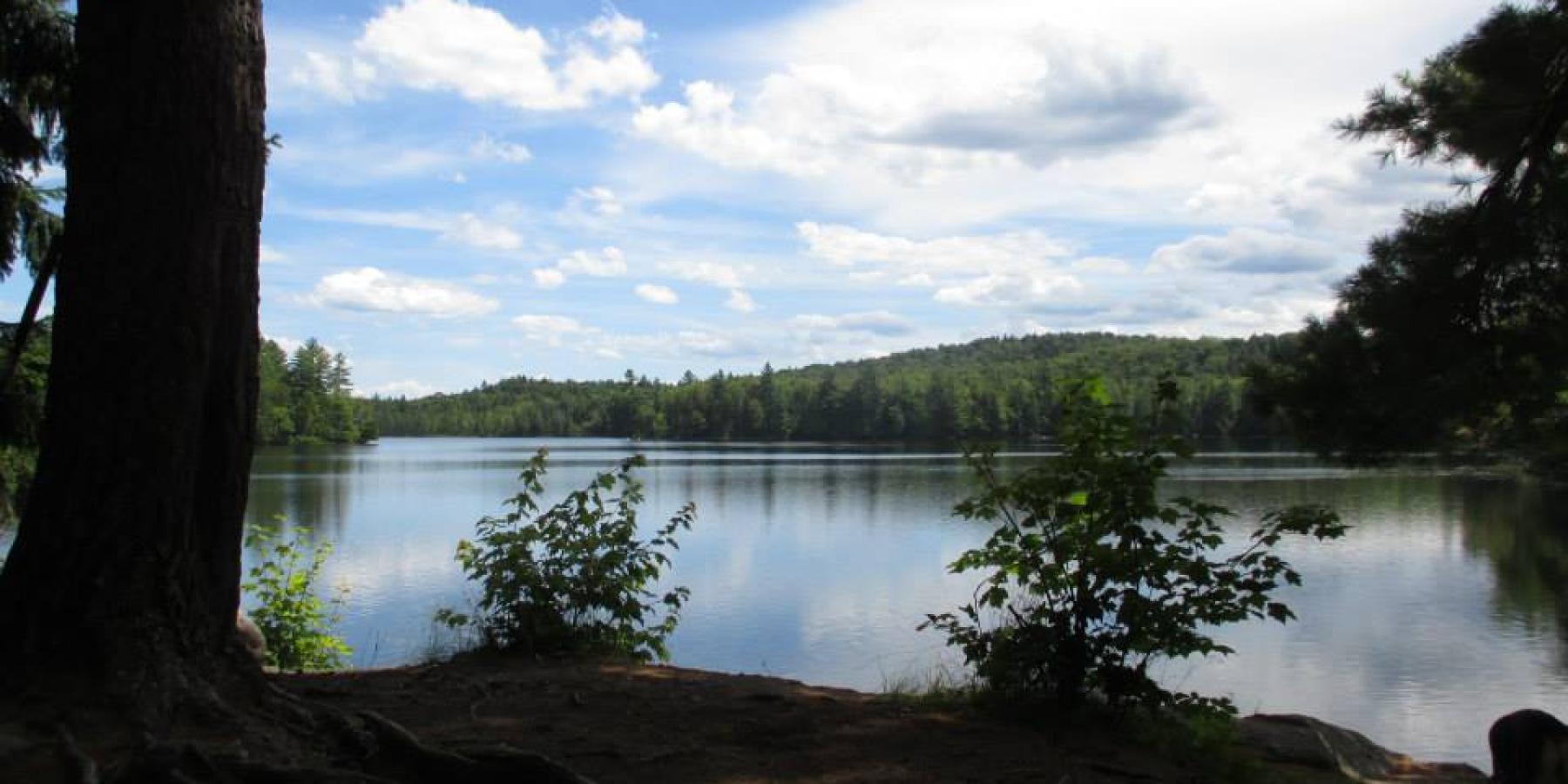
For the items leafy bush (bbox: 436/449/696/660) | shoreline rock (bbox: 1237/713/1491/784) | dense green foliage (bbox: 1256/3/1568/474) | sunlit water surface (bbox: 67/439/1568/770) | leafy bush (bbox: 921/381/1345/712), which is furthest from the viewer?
sunlit water surface (bbox: 67/439/1568/770)

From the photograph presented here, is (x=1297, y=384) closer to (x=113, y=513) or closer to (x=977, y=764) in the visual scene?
(x=977, y=764)

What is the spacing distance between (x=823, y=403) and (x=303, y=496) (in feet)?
276

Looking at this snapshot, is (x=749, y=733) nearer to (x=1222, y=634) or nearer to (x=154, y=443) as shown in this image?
(x=154, y=443)

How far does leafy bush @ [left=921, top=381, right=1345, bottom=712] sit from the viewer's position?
4.51 metres

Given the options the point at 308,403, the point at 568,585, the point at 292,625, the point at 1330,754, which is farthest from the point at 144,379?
the point at 308,403

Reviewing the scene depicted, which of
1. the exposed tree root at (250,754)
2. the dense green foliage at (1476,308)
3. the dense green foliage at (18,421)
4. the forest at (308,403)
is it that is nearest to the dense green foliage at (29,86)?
the dense green foliage at (18,421)

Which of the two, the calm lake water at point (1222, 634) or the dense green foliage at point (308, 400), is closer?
the calm lake water at point (1222, 634)

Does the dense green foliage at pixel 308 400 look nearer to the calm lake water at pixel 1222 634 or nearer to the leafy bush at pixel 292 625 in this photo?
the calm lake water at pixel 1222 634

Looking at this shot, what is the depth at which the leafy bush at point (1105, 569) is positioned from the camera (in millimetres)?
4512

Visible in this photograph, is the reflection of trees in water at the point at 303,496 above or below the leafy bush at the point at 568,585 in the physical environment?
below

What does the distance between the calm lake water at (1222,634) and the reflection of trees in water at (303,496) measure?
0.23 m

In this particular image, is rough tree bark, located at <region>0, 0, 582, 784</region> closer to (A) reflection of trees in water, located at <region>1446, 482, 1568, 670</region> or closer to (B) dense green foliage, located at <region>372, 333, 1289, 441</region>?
(A) reflection of trees in water, located at <region>1446, 482, 1568, 670</region>

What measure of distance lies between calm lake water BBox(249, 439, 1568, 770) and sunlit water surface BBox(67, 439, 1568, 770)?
0.16 feet

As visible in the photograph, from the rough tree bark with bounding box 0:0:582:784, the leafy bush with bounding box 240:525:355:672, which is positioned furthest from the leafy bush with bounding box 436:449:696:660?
the rough tree bark with bounding box 0:0:582:784
